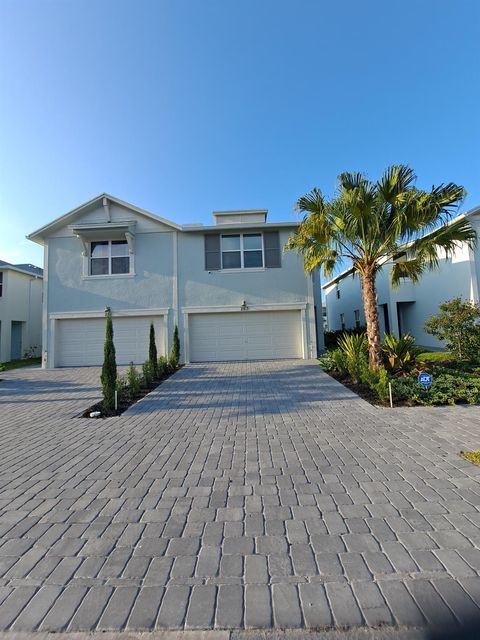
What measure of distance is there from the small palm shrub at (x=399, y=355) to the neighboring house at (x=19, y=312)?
67.2ft

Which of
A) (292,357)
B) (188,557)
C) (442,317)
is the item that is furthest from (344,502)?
(292,357)

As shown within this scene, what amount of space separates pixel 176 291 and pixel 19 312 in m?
12.1

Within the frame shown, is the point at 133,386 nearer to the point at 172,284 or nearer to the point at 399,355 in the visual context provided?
the point at 399,355

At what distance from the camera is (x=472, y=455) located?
13.5 ft

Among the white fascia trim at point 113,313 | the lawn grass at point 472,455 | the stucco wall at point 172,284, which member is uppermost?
the stucco wall at point 172,284

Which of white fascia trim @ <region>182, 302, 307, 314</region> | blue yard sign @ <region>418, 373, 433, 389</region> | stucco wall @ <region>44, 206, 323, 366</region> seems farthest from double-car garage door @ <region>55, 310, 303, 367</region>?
blue yard sign @ <region>418, 373, 433, 389</region>

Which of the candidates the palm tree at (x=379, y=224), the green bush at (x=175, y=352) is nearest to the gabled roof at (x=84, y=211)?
the green bush at (x=175, y=352)

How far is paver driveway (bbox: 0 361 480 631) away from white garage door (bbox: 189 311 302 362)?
9380mm

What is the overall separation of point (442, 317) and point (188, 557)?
38.3 feet

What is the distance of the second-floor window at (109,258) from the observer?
15.6 meters

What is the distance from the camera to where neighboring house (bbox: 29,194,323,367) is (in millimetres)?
15289

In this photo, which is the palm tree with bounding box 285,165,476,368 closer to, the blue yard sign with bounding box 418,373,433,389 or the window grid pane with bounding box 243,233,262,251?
the blue yard sign with bounding box 418,373,433,389

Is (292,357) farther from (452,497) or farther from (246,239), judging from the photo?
(452,497)

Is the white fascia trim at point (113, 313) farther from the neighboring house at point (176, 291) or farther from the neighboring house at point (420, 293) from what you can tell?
the neighboring house at point (420, 293)
